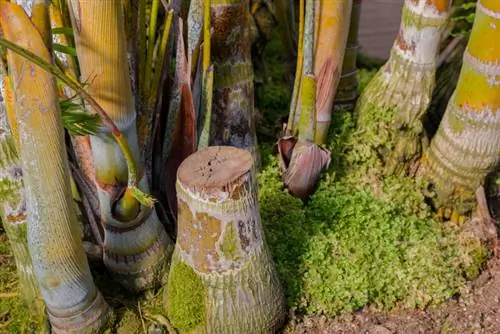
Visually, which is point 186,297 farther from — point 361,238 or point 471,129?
point 471,129

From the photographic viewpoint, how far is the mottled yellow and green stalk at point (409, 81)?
1783 mm

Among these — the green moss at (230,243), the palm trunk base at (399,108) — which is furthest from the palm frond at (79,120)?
the palm trunk base at (399,108)

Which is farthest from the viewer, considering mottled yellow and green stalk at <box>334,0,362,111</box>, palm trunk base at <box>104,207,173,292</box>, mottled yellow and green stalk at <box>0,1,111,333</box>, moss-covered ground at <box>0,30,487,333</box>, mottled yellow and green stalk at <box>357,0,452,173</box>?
mottled yellow and green stalk at <box>334,0,362,111</box>

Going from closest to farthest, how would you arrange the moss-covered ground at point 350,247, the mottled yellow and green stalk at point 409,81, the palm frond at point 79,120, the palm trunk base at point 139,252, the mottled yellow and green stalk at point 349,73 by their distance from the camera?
the palm frond at point 79,120
the palm trunk base at point 139,252
the moss-covered ground at point 350,247
the mottled yellow and green stalk at point 409,81
the mottled yellow and green stalk at point 349,73

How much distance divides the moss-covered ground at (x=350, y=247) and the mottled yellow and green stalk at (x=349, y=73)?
0.34ft

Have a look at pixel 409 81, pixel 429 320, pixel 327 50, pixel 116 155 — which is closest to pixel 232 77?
pixel 327 50

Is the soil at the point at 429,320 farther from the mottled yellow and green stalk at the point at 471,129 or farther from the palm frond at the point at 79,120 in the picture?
the palm frond at the point at 79,120

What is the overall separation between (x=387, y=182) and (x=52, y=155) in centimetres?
109

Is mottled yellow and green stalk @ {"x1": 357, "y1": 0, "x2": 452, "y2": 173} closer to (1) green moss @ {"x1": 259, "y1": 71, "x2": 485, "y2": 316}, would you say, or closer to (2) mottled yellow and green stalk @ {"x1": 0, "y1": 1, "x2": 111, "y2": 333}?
(1) green moss @ {"x1": 259, "y1": 71, "x2": 485, "y2": 316}

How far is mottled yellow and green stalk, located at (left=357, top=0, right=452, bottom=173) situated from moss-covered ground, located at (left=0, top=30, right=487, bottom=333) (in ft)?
0.16

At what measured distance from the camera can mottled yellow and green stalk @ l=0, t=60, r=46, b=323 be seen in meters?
1.42

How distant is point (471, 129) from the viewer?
1779 mm

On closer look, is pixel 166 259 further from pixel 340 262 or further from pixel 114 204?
pixel 340 262

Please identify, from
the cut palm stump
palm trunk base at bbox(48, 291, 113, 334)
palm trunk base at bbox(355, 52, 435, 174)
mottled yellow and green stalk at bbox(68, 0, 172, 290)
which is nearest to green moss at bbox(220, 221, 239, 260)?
the cut palm stump
